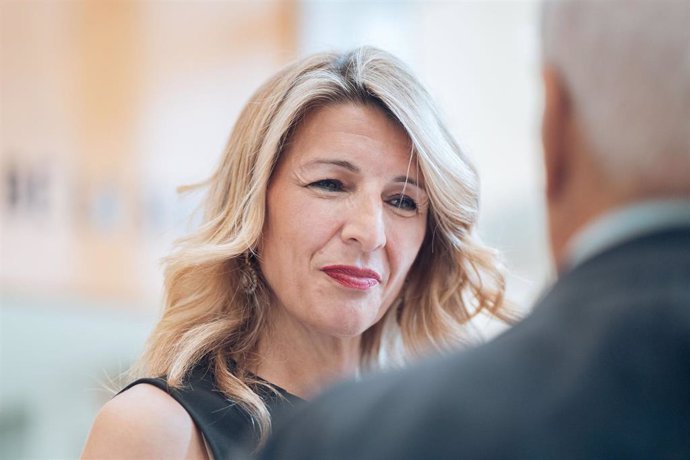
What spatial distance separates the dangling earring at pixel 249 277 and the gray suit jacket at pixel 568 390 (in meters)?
1.18

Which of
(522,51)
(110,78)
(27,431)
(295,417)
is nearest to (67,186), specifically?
(110,78)

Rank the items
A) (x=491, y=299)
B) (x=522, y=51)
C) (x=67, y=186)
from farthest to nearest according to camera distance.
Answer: (x=522, y=51) → (x=67, y=186) → (x=491, y=299)

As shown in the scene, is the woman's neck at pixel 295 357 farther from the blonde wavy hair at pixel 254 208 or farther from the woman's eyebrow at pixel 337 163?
the woman's eyebrow at pixel 337 163

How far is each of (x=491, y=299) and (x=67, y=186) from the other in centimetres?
429

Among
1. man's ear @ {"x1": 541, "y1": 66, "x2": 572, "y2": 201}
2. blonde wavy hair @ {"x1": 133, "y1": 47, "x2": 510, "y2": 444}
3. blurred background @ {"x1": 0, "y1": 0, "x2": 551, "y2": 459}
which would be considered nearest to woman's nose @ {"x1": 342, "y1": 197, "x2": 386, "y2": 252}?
blonde wavy hair @ {"x1": 133, "y1": 47, "x2": 510, "y2": 444}

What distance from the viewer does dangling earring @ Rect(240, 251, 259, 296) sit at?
221 cm

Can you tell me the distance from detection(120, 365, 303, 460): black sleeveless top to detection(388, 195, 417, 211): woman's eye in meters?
0.46

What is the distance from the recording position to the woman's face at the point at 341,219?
207cm

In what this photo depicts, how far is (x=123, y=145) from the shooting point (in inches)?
261

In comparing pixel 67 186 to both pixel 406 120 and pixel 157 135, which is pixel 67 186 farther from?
pixel 406 120

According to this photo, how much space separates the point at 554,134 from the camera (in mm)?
1091

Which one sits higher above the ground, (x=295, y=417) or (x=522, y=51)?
(x=522, y=51)

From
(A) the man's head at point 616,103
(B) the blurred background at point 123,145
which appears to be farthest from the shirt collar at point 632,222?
(B) the blurred background at point 123,145

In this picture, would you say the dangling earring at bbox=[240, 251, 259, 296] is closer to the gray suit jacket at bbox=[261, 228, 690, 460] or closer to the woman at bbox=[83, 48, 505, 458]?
the woman at bbox=[83, 48, 505, 458]
